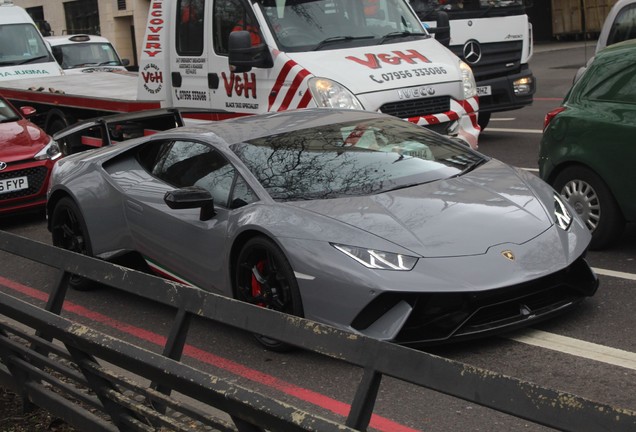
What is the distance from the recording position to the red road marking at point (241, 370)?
16.9ft

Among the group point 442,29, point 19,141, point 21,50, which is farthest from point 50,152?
point 21,50

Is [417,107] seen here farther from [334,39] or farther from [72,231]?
[72,231]

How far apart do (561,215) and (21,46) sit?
14473mm

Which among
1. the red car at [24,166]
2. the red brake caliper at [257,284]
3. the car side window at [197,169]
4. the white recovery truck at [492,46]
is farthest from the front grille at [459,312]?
the white recovery truck at [492,46]

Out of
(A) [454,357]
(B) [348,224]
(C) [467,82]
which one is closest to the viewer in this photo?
(A) [454,357]

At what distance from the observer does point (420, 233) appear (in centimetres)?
595

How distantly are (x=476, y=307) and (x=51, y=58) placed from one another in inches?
578

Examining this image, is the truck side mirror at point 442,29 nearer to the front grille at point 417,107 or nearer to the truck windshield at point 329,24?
the truck windshield at point 329,24

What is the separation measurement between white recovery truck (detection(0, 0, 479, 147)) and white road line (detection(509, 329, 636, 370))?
419cm

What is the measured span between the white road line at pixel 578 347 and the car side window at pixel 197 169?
73.1 inches

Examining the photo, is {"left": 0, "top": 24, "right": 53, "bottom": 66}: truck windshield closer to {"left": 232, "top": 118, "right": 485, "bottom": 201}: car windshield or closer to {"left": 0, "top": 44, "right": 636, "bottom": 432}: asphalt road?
{"left": 0, "top": 44, "right": 636, "bottom": 432}: asphalt road

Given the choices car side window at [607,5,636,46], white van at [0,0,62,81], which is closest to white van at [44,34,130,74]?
white van at [0,0,62,81]

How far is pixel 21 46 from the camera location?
18953 millimetres

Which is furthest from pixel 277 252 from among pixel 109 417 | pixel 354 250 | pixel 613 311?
pixel 613 311
